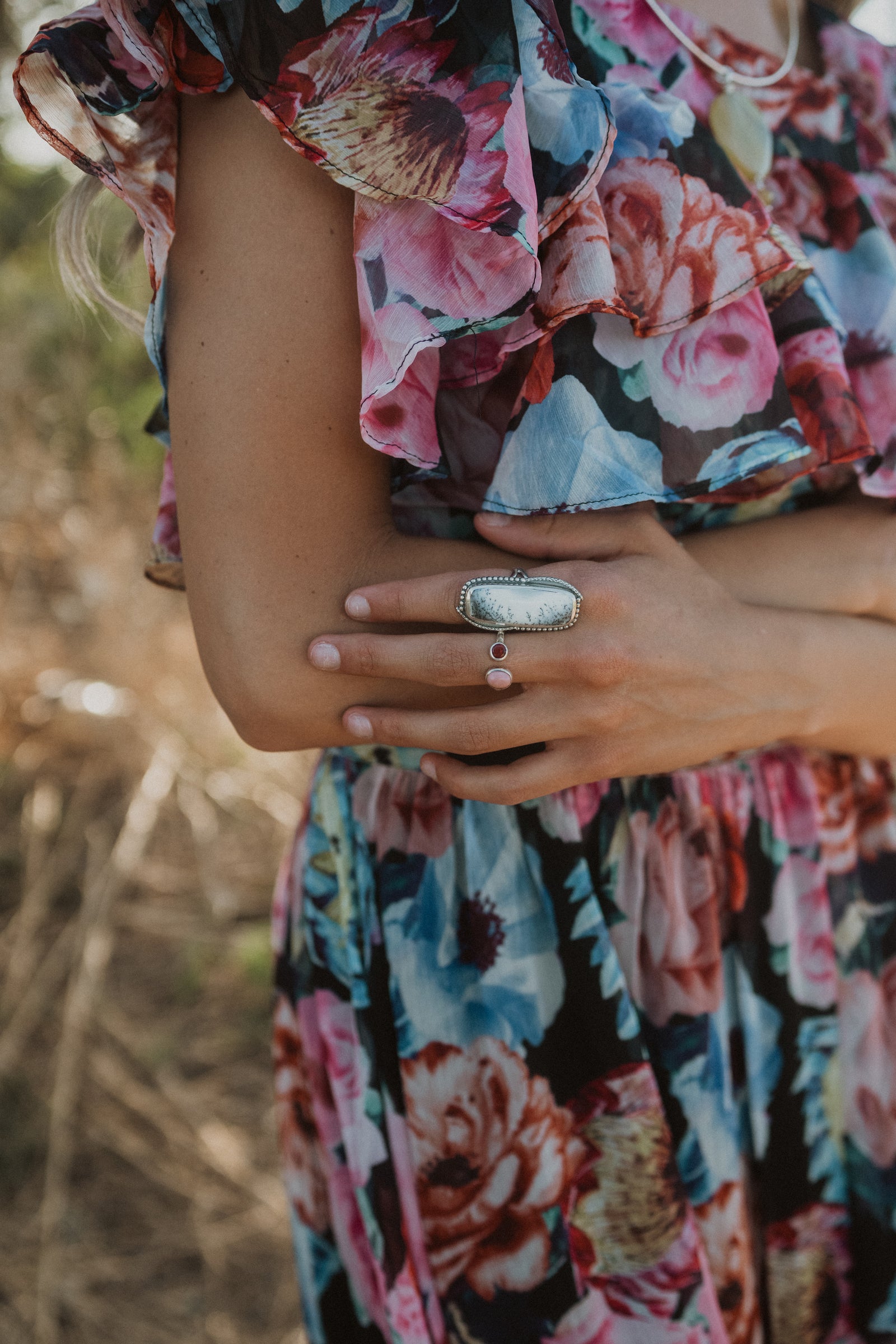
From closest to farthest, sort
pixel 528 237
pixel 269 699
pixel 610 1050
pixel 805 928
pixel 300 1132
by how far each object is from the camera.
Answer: pixel 528 237 < pixel 269 699 < pixel 610 1050 < pixel 805 928 < pixel 300 1132

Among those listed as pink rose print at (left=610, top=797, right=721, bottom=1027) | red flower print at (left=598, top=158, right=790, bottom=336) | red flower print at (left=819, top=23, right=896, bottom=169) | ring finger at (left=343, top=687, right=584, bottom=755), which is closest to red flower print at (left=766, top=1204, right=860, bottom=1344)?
pink rose print at (left=610, top=797, right=721, bottom=1027)

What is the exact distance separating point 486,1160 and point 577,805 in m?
0.35

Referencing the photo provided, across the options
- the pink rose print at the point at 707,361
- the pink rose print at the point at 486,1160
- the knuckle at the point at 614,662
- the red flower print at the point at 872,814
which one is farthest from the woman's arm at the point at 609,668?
the pink rose print at the point at 486,1160

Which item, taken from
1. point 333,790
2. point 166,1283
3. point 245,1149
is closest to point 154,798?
point 245,1149

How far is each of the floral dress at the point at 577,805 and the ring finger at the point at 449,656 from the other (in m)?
0.12

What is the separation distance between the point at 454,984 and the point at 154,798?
2447mm

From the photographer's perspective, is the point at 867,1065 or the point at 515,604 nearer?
the point at 515,604

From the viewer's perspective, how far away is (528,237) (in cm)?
64

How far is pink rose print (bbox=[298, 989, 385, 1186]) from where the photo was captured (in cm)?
94

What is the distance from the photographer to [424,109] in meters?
0.65

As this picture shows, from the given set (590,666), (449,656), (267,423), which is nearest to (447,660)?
(449,656)

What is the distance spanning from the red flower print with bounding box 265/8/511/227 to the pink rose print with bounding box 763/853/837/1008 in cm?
72

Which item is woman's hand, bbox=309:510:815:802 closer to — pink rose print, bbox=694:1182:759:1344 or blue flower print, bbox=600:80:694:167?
blue flower print, bbox=600:80:694:167

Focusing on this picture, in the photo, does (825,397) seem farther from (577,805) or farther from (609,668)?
(577,805)
